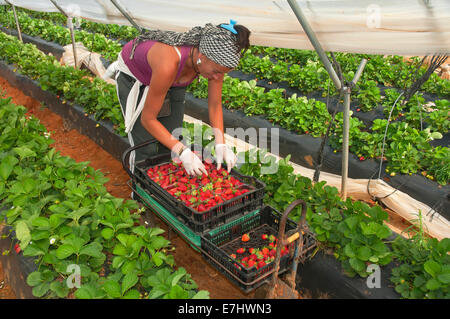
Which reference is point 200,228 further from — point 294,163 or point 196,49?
point 294,163

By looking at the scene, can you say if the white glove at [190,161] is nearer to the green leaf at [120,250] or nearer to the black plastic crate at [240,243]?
the black plastic crate at [240,243]

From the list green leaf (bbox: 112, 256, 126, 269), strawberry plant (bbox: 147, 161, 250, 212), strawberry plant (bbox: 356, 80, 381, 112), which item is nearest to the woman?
strawberry plant (bbox: 147, 161, 250, 212)

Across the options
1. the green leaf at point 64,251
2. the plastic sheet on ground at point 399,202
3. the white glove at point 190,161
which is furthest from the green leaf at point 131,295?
the plastic sheet on ground at point 399,202

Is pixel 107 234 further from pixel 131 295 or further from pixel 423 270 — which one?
pixel 423 270

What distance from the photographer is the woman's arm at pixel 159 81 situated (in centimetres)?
226

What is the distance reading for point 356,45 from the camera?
2891mm

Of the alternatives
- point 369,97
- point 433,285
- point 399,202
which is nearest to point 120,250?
point 433,285

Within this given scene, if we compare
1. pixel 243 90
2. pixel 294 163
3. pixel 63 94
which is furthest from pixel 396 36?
pixel 63 94

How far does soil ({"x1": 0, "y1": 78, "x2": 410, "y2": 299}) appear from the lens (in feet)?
9.18

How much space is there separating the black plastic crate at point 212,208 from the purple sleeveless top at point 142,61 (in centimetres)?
71

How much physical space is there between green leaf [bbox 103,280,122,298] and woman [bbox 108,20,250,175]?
0.87 metres

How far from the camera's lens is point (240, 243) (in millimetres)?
2461

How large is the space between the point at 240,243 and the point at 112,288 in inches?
36.3
